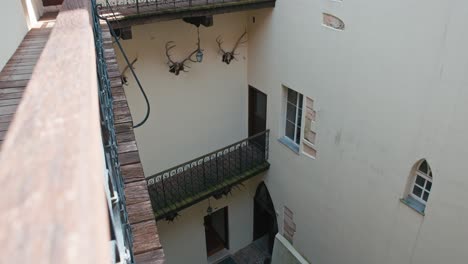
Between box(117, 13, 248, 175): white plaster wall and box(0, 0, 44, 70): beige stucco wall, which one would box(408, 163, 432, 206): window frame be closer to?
box(117, 13, 248, 175): white plaster wall

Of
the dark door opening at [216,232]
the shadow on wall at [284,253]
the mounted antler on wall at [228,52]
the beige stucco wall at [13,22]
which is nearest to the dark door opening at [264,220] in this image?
the shadow on wall at [284,253]

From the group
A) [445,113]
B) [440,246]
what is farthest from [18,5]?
[440,246]

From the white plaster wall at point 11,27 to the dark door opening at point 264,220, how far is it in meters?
6.53

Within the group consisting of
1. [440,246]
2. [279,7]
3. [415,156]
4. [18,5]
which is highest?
[18,5]

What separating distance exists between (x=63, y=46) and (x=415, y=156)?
4.71 metres

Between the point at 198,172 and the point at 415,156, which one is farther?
the point at 198,172

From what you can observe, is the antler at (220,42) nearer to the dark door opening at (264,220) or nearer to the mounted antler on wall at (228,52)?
the mounted antler on wall at (228,52)

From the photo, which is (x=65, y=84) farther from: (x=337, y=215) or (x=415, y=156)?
(x=337, y=215)

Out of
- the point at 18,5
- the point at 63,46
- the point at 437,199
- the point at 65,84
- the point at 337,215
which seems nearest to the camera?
the point at 65,84

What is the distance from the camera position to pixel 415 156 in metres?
4.97

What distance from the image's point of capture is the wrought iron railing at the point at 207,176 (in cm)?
739

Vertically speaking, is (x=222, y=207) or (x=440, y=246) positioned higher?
(x=440, y=246)

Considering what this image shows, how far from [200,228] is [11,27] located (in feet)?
22.0

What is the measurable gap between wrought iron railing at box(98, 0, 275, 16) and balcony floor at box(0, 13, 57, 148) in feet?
8.31
